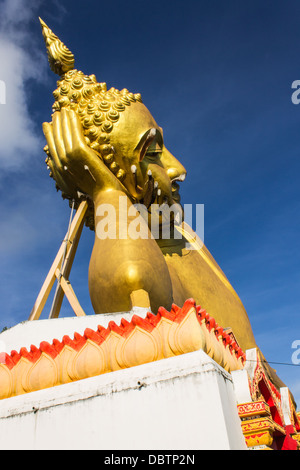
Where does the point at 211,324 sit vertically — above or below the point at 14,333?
below

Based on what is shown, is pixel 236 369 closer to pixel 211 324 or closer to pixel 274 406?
pixel 211 324

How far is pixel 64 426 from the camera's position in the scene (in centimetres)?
328

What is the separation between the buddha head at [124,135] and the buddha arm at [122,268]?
115 centimetres

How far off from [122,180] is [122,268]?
2291 mm

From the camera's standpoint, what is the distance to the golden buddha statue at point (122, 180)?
6367mm

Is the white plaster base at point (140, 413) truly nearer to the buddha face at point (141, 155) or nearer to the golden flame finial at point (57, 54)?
the buddha face at point (141, 155)

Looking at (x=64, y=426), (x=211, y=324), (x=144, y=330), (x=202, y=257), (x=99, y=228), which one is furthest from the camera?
(x=202, y=257)

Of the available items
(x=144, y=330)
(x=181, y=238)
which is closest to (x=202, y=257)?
(x=181, y=238)

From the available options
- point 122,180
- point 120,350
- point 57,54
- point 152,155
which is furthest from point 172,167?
point 120,350

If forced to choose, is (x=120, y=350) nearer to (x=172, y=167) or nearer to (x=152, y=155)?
(x=152, y=155)

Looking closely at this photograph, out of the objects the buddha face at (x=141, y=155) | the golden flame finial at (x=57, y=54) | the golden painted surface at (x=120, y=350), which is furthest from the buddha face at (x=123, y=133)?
the golden painted surface at (x=120, y=350)

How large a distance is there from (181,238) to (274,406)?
4.58 meters

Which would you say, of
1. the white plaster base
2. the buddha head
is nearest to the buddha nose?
the buddha head
